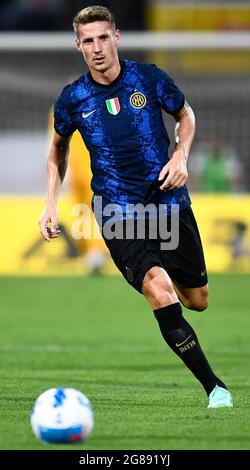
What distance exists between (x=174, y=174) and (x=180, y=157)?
209 millimetres

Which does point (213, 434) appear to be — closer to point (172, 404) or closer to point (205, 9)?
point (172, 404)

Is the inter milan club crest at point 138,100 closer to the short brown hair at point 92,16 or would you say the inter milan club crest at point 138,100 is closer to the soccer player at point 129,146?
the soccer player at point 129,146

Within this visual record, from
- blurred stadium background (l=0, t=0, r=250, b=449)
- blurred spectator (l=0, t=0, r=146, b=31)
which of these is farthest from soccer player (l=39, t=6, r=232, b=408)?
blurred spectator (l=0, t=0, r=146, b=31)

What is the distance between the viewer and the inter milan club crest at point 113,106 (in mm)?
8102

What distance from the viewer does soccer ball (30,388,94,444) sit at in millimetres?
6219

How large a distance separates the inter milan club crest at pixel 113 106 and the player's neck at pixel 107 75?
14 cm

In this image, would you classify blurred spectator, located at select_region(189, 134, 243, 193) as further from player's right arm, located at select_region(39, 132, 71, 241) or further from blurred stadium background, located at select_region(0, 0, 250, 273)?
player's right arm, located at select_region(39, 132, 71, 241)

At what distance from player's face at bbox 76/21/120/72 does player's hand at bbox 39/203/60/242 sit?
3.43 feet

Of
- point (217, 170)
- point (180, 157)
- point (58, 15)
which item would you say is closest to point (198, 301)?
point (180, 157)

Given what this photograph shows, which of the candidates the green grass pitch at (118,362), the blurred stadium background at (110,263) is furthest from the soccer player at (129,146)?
the blurred stadium background at (110,263)

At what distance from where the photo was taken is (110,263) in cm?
1981

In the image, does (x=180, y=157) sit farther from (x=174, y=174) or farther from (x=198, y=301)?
(x=198, y=301)

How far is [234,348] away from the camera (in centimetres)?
1209
